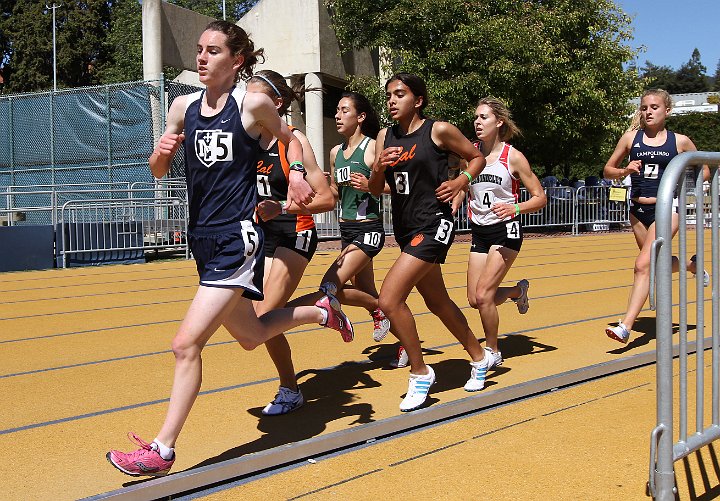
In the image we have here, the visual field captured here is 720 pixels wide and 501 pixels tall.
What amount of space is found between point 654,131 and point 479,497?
520cm

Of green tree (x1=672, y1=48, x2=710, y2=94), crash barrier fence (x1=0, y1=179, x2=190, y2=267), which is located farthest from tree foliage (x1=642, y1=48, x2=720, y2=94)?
crash barrier fence (x1=0, y1=179, x2=190, y2=267)

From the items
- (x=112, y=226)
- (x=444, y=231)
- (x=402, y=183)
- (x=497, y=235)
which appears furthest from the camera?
(x=112, y=226)

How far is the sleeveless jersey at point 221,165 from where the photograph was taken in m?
4.38

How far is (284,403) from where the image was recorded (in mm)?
5605

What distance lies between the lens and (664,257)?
149 inches

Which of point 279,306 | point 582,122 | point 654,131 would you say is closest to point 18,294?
point 279,306

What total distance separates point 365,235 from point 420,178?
1.66m

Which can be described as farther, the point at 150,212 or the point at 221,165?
the point at 150,212

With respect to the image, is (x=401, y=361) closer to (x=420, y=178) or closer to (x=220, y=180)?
(x=420, y=178)

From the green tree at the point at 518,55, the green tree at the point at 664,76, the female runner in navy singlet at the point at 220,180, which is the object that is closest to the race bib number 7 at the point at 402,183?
the female runner in navy singlet at the point at 220,180

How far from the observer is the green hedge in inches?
2048

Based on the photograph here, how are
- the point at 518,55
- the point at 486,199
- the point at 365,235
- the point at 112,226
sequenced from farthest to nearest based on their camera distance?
the point at 518,55
the point at 112,226
the point at 365,235
the point at 486,199

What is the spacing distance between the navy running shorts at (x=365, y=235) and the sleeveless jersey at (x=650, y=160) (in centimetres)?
259

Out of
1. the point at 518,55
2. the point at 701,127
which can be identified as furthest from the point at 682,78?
the point at 518,55
